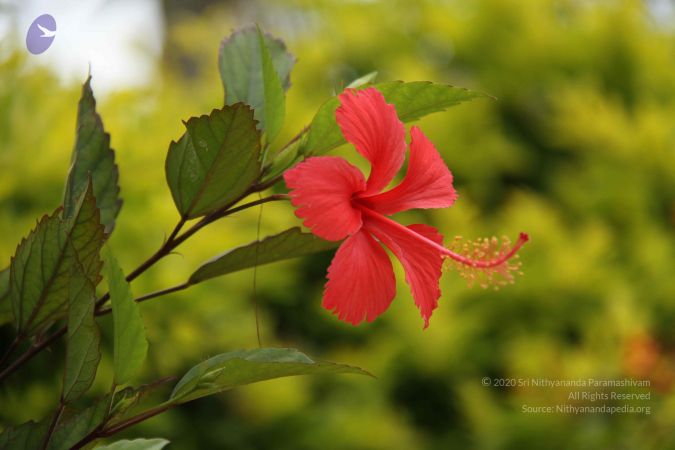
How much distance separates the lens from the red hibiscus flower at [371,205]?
22.5 inches

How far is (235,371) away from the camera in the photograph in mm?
562

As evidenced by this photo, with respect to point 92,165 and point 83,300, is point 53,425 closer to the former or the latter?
point 83,300

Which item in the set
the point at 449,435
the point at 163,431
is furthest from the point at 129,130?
the point at 449,435

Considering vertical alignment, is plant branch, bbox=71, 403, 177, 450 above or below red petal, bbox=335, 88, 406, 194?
below

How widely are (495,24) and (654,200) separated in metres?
0.93

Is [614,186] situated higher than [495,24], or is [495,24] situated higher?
[495,24]

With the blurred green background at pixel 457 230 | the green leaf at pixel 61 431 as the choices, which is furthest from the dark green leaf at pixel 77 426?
the blurred green background at pixel 457 230

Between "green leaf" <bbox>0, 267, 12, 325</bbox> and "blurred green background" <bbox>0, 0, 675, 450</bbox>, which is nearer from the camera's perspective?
"green leaf" <bbox>0, 267, 12, 325</bbox>

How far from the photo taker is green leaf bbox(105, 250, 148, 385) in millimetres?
555

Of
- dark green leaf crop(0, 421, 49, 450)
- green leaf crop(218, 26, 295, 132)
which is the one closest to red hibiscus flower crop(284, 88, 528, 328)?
green leaf crop(218, 26, 295, 132)

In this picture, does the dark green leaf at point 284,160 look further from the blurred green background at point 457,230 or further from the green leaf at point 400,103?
the blurred green background at point 457,230

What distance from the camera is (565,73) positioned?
328cm

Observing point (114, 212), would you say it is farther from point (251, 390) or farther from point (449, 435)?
point (449, 435)

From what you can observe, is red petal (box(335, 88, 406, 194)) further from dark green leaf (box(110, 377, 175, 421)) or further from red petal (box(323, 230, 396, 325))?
dark green leaf (box(110, 377, 175, 421))
